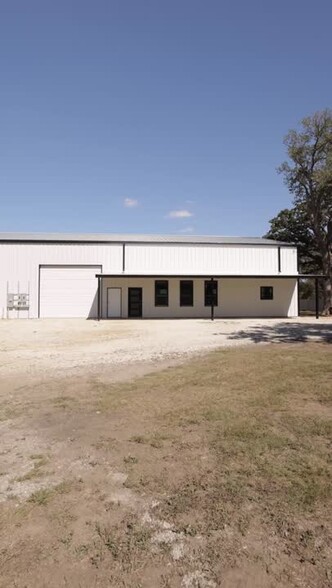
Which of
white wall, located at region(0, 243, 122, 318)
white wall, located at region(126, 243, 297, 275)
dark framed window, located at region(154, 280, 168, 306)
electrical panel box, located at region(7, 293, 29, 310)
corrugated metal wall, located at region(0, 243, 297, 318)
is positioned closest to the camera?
electrical panel box, located at region(7, 293, 29, 310)

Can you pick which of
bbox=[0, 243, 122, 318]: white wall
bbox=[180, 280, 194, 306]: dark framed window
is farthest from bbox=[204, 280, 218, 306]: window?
bbox=[0, 243, 122, 318]: white wall

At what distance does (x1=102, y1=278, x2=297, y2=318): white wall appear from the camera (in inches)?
1061

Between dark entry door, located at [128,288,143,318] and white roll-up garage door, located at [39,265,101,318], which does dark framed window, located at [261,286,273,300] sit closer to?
dark entry door, located at [128,288,143,318]

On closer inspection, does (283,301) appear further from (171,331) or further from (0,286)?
(0,286)

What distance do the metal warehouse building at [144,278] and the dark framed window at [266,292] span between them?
7 centimetres

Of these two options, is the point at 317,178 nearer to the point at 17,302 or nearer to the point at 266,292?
the point at 266,292

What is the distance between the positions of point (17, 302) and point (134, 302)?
7619 millimetres

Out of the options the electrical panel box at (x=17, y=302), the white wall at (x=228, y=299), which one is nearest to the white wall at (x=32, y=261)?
the electrical panel box at (x=17, y=302)

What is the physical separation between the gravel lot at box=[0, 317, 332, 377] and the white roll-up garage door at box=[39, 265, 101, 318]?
5586 millimetres

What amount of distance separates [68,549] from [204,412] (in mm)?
3329

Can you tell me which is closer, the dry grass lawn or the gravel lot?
the dry grass lawn

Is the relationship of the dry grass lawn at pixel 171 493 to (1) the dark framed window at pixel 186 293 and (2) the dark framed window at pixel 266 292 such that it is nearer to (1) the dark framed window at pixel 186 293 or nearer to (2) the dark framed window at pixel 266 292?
(1) the dark framed window at pixel 186 293

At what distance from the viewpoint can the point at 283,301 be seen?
94.1 feet

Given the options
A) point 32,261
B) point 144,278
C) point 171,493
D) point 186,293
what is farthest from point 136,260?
point 171,493
